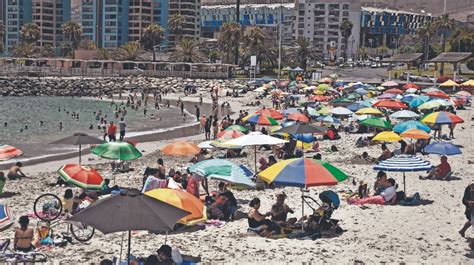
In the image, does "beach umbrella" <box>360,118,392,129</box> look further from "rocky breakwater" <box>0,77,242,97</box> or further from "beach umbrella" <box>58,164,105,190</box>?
"rocky breakwater" <box>0,77,242,97</box>

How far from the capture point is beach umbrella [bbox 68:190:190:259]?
8617 millimetres

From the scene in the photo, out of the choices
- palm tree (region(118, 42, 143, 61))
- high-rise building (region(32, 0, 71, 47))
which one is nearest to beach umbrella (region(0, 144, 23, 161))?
palm tree (region(118, 42, 143, 61))

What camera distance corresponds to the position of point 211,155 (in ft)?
82.5

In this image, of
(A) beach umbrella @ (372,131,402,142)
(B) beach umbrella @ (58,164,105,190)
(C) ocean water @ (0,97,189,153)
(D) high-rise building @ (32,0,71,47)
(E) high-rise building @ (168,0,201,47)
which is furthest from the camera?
(D) high-rise building @ (32,0,71,47)

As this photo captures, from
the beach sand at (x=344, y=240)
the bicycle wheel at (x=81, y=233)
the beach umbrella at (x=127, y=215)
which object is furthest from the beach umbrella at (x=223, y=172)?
the beach umbrella at (x=127, y=215)

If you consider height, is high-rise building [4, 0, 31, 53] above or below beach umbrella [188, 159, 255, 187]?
above

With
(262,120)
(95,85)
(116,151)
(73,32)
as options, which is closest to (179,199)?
(116,151)

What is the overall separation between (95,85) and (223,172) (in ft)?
259

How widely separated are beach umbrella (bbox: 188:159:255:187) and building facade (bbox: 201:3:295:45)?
147 metres

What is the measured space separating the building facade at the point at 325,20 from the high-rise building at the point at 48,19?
6228 cm

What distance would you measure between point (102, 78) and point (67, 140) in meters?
79.3

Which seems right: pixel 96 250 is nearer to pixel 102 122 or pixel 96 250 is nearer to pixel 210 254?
pixel 210 254

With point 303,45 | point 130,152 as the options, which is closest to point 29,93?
point 303,45

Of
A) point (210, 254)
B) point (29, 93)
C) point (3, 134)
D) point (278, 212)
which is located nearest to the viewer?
point (210, 254)
